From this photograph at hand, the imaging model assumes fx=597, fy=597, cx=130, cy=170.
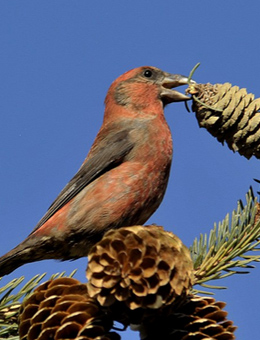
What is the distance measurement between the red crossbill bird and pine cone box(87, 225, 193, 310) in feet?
5.35

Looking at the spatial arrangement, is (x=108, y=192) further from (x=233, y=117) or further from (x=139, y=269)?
(x=139, y=269)

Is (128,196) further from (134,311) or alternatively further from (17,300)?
(134,311)

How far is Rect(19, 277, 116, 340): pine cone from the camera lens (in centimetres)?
183

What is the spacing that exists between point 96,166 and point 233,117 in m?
1.29

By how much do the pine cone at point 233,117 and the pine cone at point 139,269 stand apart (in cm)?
105

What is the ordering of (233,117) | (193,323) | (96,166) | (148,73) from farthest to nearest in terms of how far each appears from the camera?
(148,73) < (96,166) < (233,117) < (193,323)

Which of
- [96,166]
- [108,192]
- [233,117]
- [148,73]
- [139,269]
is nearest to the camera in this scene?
[139,269]

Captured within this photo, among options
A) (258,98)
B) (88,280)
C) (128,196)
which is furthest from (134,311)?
(128,196)

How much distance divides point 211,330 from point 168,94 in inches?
96.8

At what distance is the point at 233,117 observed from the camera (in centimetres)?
282

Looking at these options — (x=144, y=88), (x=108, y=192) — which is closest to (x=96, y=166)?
(x=108, y=192)

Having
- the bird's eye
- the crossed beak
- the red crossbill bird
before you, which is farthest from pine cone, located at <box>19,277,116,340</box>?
the bird's eye

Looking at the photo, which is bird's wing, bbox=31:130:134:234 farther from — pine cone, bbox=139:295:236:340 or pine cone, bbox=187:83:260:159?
pine cone, bbox=139:295:236:340

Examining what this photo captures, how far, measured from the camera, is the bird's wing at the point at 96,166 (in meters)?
3.79
